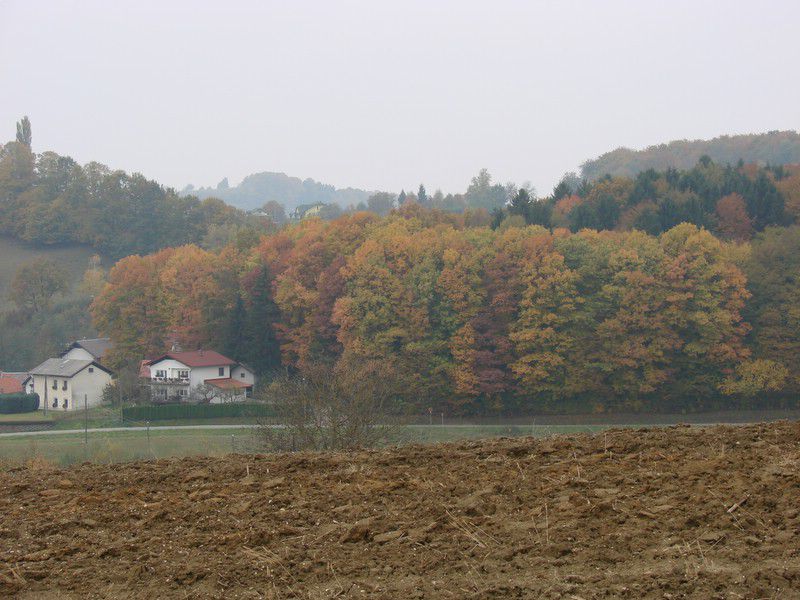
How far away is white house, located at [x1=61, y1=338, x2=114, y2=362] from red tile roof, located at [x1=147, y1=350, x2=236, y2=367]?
9482mm

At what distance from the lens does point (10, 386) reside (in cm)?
6444

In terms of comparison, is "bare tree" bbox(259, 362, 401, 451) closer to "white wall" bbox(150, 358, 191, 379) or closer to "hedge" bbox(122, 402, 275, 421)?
"hedge" bbox(122, 402, 275, 421)

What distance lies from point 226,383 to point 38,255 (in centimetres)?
7310

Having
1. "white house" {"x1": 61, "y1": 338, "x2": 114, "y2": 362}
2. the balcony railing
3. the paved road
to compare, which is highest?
"white house" {"x1": 61, "y1": 338, "x2": 114, "y2": 362}

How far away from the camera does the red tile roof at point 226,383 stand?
57500mm

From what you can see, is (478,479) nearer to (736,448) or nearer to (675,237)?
(736,448)

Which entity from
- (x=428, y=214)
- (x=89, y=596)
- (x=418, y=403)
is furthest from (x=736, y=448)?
(x=428, y=214)

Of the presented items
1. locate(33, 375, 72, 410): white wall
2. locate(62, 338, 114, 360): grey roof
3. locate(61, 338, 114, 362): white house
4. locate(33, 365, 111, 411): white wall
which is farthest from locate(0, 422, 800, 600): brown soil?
locate(62, 338, 114, 360): grey roof

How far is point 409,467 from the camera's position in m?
8.83

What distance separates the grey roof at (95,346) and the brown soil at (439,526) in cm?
6322

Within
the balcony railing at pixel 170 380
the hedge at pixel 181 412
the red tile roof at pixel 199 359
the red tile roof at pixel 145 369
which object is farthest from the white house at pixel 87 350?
the hedge at pixel 181 412

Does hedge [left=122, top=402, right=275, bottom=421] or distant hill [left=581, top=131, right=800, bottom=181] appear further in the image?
distant hill [left=581, top=131, right=800, bottom=181]

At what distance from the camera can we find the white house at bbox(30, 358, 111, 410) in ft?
199

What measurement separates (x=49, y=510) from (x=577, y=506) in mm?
4552
